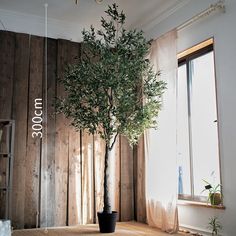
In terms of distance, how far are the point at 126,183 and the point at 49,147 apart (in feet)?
4.13

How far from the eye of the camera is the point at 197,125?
429 cm

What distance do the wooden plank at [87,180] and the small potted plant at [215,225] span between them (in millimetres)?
1686

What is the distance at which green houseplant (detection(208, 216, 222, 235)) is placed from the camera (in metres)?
3.44

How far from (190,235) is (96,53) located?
7.85 ft

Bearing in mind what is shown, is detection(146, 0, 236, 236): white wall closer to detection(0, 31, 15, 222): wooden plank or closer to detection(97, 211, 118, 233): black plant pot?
detection(97, 211, 118, 233): black plant pot

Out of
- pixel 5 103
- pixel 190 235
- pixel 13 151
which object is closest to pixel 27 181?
pixel 13 151

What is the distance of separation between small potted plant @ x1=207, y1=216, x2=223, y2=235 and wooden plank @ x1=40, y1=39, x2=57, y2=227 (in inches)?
78.6

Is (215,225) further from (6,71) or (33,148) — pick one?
(6,71)

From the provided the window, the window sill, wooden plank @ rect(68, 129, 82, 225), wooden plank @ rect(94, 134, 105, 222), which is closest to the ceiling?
the window

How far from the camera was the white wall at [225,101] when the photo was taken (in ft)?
11.1

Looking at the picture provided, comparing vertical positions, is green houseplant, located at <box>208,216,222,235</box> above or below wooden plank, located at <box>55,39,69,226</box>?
below

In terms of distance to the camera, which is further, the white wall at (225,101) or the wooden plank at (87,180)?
the wooden plank at (87,180)

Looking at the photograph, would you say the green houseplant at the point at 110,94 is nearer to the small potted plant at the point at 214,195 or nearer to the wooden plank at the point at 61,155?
the wooden plank at the point at 61,155

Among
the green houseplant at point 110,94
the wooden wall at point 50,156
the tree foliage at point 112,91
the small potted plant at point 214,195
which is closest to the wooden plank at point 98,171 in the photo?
the wooden wall at point 50,156
